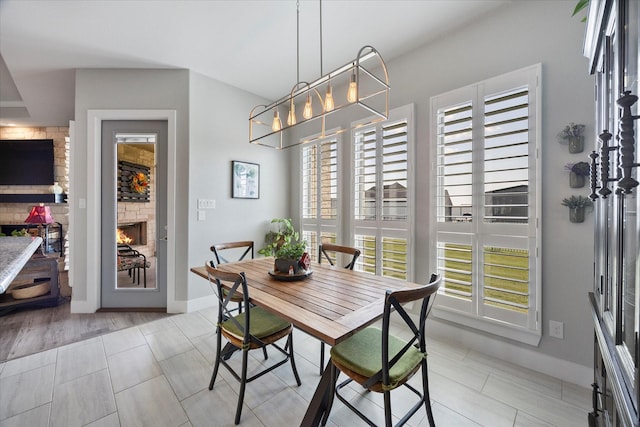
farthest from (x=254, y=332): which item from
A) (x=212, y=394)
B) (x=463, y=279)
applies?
(x=463, y=279)

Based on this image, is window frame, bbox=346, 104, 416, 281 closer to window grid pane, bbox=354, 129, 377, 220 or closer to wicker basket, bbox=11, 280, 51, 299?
window grid pane, bbox=354, 129, 377, 220

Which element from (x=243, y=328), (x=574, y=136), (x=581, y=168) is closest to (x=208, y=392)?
(x=243, y=328)

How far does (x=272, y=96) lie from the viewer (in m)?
3.97

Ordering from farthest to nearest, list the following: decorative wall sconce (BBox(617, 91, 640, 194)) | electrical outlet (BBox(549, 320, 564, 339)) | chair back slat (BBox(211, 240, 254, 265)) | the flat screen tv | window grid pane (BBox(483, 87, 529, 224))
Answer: the flat screen tv → chair back slat (BBox(211, 240, 254, 265)) → window grid pane (BBox(483, 87, 529, 224)) → electrical outlet (BBox(549, 320, 564, 339)) → decorative wall sconce (BBox(617, 91, 640, 194))

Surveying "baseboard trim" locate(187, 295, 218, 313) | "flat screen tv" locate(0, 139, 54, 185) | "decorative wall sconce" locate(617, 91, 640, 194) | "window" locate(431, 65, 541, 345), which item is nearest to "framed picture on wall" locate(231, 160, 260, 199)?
"baseboard trim" locate(187, 295, 218, 313)

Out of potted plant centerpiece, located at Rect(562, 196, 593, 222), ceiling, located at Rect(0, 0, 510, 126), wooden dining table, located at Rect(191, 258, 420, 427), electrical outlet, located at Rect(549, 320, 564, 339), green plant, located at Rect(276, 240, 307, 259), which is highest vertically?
ceiling, located at Rect(0, 0, 510, 126)

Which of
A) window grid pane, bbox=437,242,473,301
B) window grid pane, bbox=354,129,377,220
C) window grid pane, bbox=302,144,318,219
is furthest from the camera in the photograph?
window grid pane, bbox=302,144,318,219

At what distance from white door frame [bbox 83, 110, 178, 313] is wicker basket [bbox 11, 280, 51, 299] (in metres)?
0.84

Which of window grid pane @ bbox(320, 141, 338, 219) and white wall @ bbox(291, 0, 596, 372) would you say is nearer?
white wall @ bbox(291, 0, 596, 372)

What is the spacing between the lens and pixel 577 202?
1828mm

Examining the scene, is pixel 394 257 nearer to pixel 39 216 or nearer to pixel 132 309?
pixel 132 309

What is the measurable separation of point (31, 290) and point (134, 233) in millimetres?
1446

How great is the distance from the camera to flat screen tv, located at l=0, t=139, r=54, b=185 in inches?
166

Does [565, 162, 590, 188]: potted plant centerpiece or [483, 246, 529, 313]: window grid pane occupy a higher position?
[565, 162, 590, 188]: potted plant centerpiece
